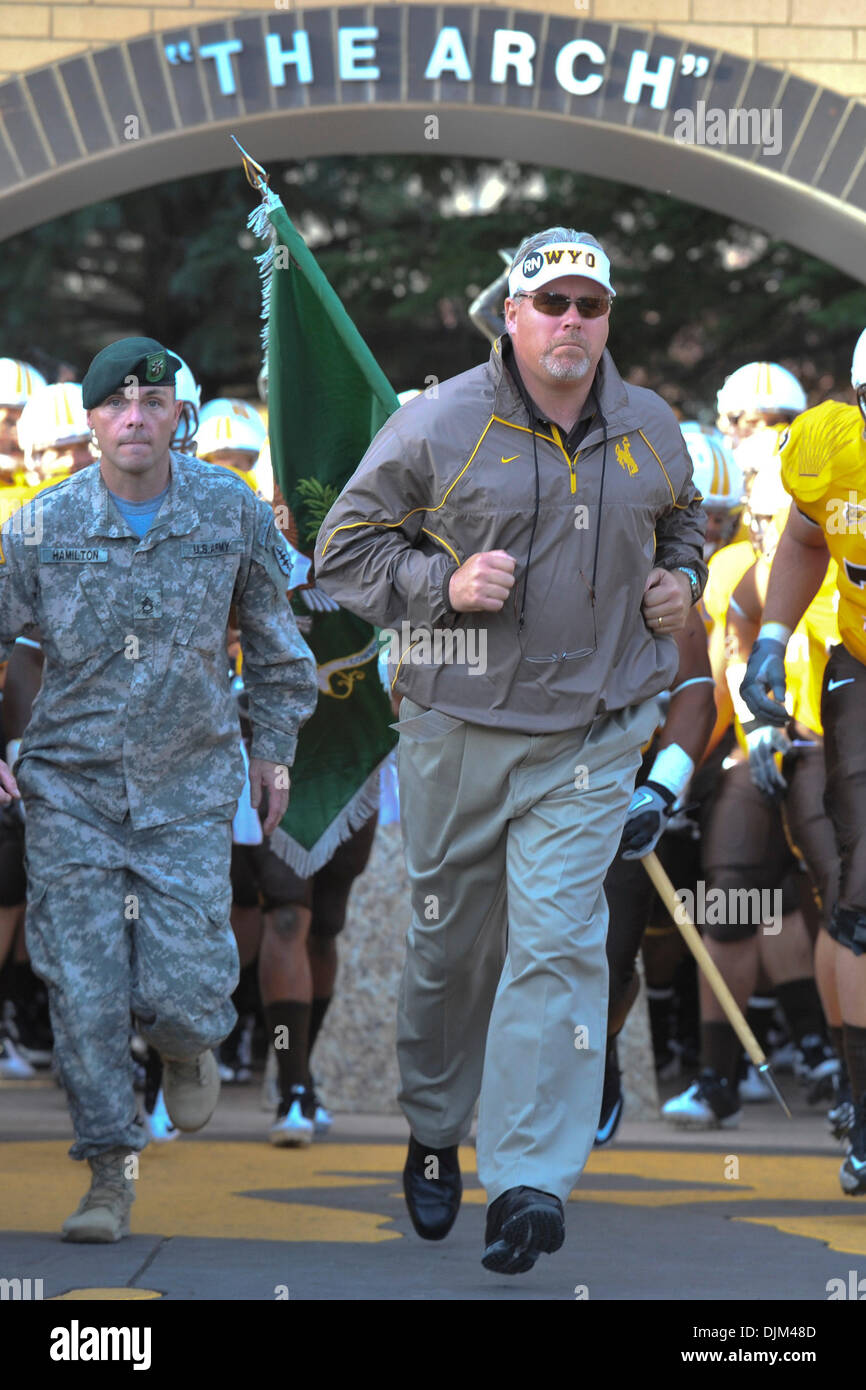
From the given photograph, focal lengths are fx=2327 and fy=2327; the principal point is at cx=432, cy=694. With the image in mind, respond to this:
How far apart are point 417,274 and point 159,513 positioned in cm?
1200

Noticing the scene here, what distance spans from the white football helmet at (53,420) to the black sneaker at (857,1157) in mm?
3794

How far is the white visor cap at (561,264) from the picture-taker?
495 cm

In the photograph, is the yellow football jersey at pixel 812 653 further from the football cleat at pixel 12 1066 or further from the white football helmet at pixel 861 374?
the football cleat at pixel 12 1066

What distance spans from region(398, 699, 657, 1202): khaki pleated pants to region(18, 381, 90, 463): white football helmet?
352 centimetres

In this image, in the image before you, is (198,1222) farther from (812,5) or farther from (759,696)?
(812,5)

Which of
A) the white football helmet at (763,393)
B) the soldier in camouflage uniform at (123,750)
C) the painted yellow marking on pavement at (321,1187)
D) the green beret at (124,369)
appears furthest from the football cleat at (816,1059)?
the green beret at (124,369)

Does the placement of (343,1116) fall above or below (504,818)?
below

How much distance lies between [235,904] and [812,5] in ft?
17.2

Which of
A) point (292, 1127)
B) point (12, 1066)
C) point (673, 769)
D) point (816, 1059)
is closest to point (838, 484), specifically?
point (673, 769)

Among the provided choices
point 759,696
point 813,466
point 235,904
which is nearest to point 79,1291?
point 759,696

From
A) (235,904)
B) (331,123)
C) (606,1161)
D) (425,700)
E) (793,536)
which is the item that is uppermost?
(331,123)

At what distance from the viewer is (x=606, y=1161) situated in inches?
276

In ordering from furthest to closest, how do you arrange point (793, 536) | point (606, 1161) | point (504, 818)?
point (606, 1161)
point (793, 536)
point (504, 818)

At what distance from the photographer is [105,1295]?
447cm
